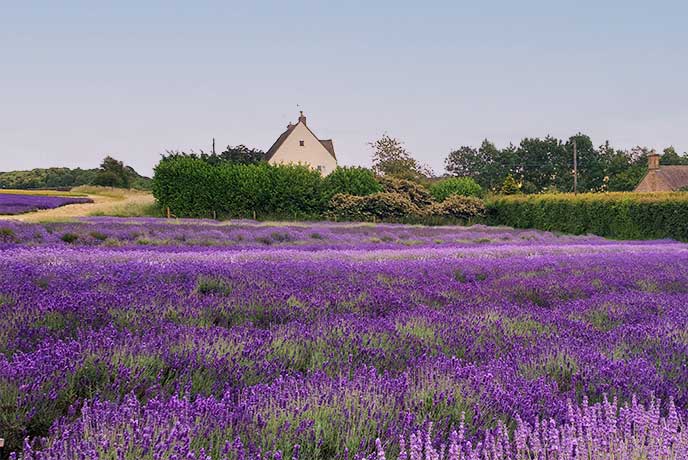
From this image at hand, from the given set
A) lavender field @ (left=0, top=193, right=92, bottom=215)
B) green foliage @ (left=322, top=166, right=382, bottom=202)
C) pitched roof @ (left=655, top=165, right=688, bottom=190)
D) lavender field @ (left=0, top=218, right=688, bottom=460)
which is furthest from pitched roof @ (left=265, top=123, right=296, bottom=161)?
lavender field @ (left=0, top=218, right=688, bottom=460)

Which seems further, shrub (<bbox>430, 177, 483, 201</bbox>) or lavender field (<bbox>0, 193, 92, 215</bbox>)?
shrub (<bbox>430, 177, 483, 201</bbox>)

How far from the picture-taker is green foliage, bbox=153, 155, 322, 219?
93.4 ft

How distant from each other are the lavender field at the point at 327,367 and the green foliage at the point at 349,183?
25.1 meters

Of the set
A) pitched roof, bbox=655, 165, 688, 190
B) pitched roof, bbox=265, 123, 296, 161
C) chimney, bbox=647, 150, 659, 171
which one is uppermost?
pitched roof, bbox=265, 123, 296, 161

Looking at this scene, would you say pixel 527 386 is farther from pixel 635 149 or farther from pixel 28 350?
pixel 635 149

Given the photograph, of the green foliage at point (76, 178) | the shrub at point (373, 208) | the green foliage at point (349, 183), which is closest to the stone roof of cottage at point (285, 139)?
the green foliage at point (76, 178)

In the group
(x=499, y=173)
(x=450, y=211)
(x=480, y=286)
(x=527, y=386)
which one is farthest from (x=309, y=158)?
(x=527, y=386)

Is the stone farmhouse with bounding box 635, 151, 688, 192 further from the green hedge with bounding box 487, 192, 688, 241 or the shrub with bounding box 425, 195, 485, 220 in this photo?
the shrub with bounding box 425, 195, 485, 220

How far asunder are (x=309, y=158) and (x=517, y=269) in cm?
4349

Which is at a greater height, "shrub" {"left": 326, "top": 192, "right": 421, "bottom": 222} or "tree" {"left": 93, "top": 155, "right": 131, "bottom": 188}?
"tree" {"left": 93, "top": 155, "right": 131, "bottom": 188}

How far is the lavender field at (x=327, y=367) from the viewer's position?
1.95m

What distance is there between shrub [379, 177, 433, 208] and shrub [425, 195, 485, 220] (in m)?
0.95

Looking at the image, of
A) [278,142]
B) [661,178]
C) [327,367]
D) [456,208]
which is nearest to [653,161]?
[661,178]

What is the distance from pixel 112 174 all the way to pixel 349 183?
3220 centimetres
